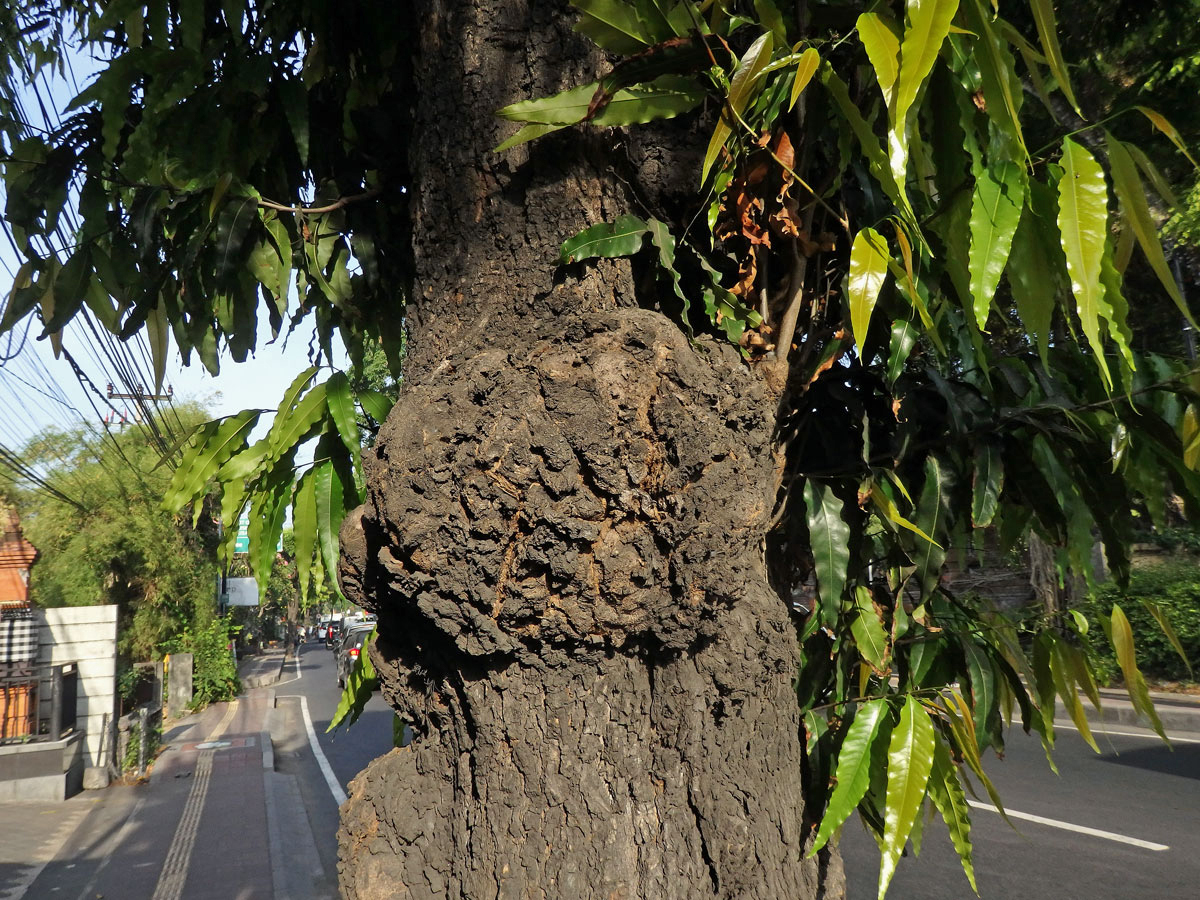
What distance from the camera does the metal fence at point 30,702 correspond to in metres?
9.88

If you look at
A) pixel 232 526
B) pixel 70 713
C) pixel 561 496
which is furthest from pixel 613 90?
pixel 70 713

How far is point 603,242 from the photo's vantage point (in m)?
1.46

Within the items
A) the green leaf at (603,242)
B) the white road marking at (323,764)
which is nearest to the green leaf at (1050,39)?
the green leaf at (603,242)

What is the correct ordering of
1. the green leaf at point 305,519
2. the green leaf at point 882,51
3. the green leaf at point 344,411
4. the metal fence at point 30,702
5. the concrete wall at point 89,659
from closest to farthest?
the green leaf at point 882,51, the green leaf at point 344,411, the green leaf at point 305,519, the metal fence at point 30,702, the concrete wall at point 89,659

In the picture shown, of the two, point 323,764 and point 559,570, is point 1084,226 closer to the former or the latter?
point 559,570

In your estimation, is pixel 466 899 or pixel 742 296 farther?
pixel 742 296

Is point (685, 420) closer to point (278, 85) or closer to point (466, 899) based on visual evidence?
point (466, 899)

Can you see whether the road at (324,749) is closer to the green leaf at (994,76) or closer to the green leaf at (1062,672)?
the green leaf at (1062,672)

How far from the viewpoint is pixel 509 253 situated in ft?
5.11

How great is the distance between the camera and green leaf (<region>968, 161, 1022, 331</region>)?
45.8 inches

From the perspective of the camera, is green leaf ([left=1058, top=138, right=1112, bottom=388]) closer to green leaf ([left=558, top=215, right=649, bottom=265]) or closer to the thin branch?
green leaf ([left=558, top=215, right=649, bottom=265])

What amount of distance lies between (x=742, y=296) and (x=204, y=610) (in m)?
19.5

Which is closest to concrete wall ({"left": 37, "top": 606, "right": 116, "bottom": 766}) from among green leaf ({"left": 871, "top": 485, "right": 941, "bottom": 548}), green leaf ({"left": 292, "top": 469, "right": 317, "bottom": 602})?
green leaf ({"left": 292, "top": 469, "right": 317, "bottom": 602})

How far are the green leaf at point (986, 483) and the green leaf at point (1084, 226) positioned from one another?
2.30 ft
